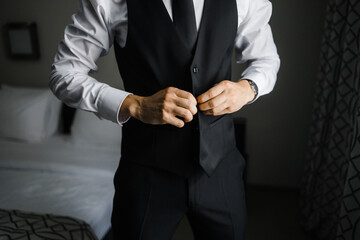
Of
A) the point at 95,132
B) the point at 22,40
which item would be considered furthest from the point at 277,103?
the point at 22,40

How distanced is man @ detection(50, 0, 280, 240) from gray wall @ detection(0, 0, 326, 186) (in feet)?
4.97

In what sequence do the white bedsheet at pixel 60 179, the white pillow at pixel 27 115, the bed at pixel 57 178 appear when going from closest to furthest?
the bed at pixel 57 178 → the white bedsheet at pixel 60 179 → the white pillow at pixel 27 115

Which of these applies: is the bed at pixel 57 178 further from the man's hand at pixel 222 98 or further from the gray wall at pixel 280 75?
the man's hand at pixel 222 98

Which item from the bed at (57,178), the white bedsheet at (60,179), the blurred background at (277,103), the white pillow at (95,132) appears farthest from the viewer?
the white pillow at (95,132)

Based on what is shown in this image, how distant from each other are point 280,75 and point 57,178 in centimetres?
188

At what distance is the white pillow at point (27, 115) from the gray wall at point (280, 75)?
0.35m

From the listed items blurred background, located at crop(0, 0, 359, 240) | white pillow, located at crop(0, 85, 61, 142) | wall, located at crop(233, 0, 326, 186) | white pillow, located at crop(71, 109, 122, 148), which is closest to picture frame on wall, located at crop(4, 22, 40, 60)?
blurred background, located at crop(0, 0, 359, 240)

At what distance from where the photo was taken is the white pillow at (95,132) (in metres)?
2.40

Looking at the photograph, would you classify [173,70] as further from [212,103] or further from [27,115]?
[27,115]

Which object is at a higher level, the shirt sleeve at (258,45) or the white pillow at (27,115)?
the shirt sleeve at (258,45)

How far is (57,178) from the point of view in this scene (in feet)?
6.40

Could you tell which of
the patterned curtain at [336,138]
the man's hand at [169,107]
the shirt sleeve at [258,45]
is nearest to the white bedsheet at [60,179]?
the man's hand at [169,107]

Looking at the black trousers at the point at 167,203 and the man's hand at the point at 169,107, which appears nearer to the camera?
the man's hand at the point at 169,107

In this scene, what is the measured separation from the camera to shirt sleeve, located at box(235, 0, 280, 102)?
956 mm
